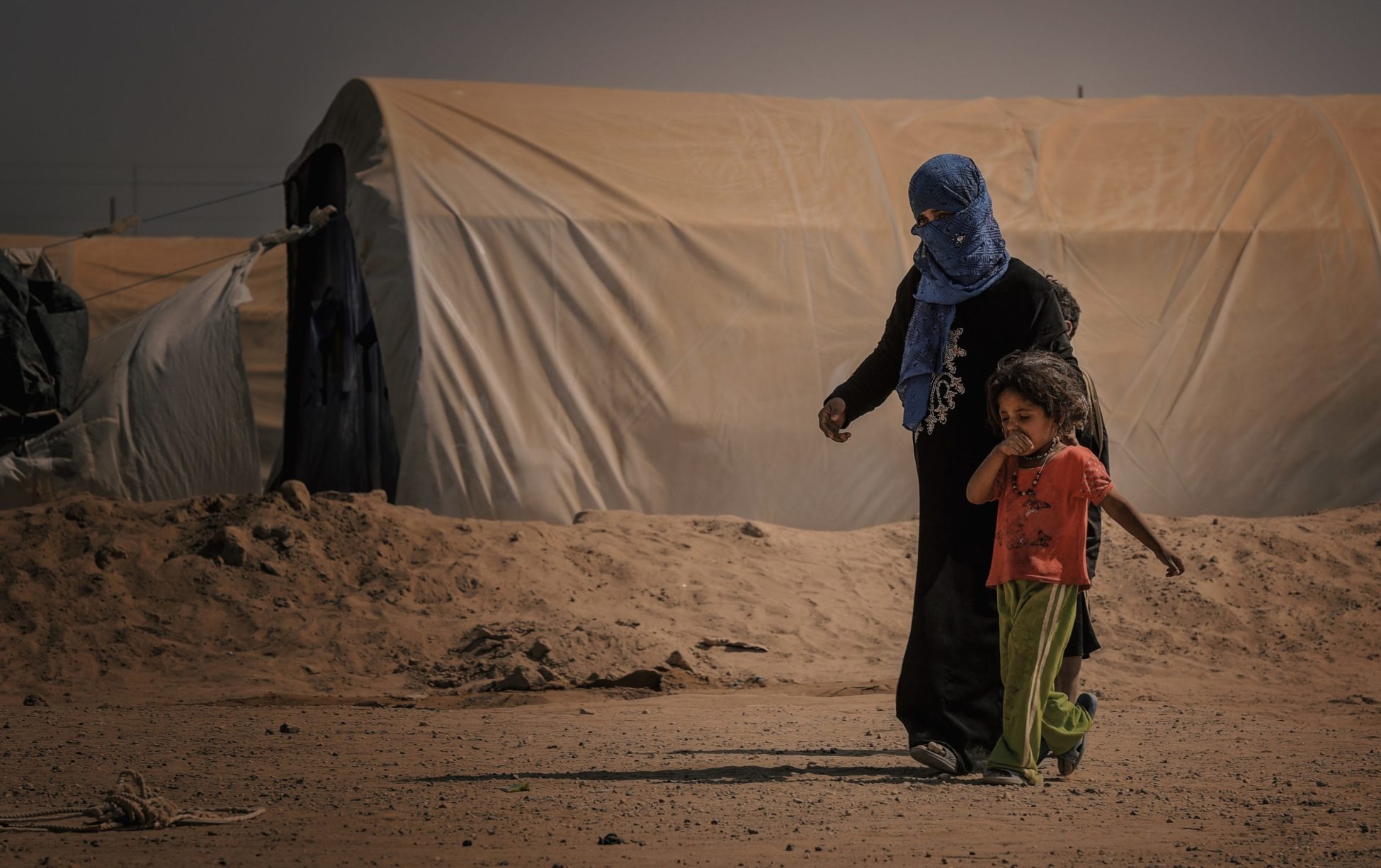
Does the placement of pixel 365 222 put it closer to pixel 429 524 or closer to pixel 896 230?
pixel 429 524

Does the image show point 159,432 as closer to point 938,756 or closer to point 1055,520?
point 938,756

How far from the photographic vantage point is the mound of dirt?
5.67 meters

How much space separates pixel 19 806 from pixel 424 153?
5643 millimetres

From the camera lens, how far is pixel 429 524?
6824 mm

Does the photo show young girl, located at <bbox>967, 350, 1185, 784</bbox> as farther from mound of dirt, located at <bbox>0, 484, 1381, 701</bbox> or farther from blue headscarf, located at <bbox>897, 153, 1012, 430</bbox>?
mound of dirt, located at <bbox>0, 484, 1381, 701</bbox>

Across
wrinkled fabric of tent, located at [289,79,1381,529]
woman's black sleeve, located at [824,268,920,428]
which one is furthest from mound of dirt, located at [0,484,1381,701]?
woman's black sleeve, located at [824,268,920,428]

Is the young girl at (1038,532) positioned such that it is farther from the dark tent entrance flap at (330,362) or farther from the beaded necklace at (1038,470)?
the dark tent entrance flap at (330,362)

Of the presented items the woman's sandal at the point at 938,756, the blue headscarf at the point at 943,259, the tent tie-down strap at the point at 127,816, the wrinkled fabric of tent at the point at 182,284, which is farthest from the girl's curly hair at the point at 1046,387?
the wrinkled fabric of tent at the point at 182,284

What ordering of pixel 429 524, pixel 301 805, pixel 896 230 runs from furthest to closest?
pixel 896 230 < pixel 429 524 < pixel 301 805

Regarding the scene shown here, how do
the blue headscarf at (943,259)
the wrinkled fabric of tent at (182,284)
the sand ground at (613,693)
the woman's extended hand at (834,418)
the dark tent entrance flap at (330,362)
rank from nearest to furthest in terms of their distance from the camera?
the sand ground at (613,693), the blue headscarf at (943,259), the woman's extended hand at (834,418), the dark tent entrance flap at (330,362), the wrinkled fabric of tent at (182,284)

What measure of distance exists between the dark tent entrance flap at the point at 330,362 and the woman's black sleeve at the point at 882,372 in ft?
17.1

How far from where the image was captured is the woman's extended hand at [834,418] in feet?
12.0

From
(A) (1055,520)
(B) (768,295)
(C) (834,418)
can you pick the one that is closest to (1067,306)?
(C) (834,418)

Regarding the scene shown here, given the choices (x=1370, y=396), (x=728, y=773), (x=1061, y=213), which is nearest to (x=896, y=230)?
(x=1061, y=213)
